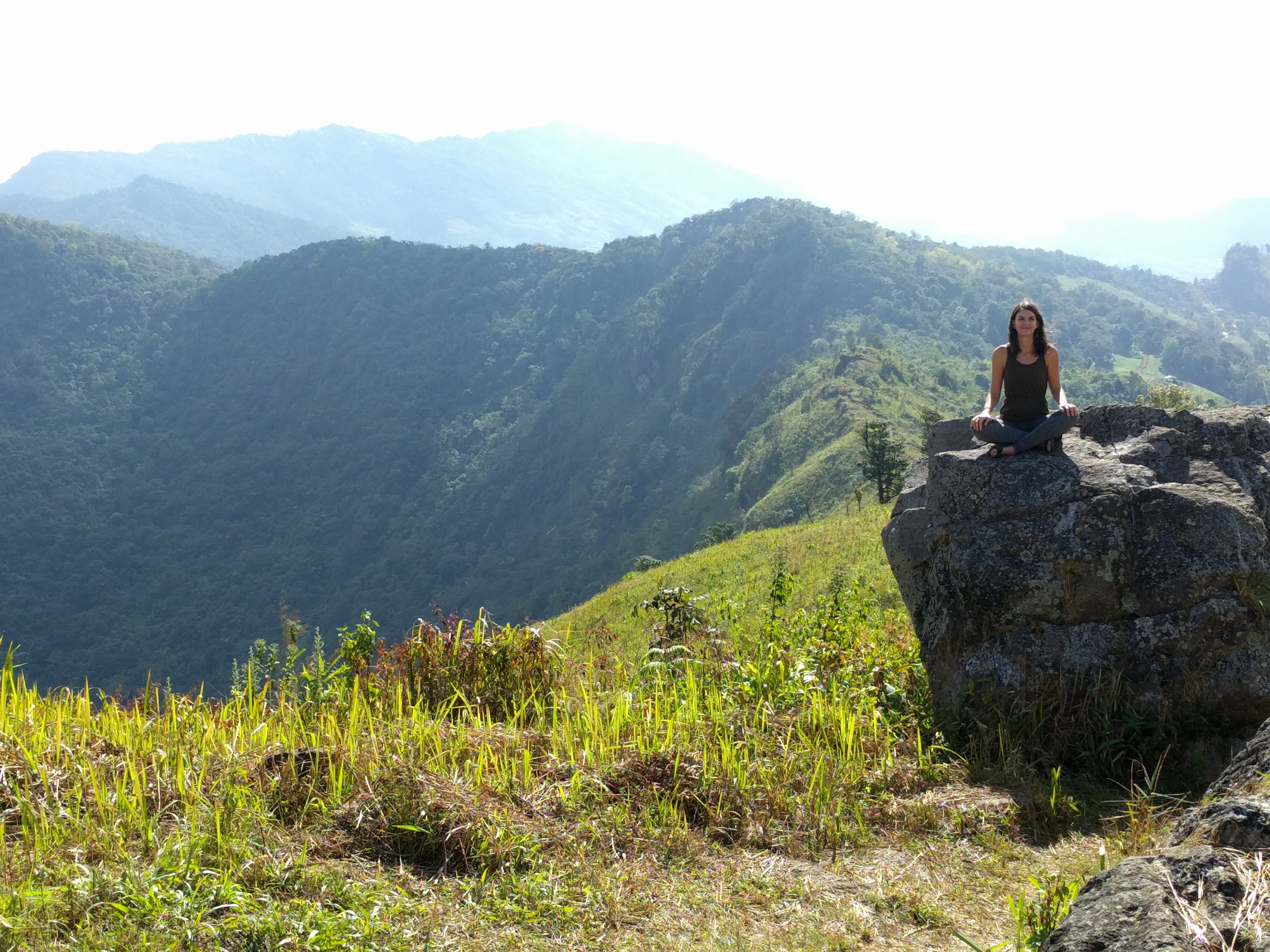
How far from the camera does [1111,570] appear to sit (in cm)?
561

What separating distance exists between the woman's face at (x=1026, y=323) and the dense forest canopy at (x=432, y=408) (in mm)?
79548

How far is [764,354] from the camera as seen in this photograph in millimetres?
162875

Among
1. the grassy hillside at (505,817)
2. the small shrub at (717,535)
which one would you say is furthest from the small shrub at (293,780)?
the small shrub at (717,535)

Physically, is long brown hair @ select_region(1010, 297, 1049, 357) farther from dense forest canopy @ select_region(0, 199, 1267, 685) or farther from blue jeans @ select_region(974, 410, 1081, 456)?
dense forest canopy @ select_region(0, 199, 1267, 685)

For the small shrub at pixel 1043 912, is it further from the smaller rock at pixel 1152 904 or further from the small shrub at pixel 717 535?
the small shrub at pixel 717 535

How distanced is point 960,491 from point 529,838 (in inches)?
151

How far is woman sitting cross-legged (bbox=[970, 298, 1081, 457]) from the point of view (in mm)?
6305

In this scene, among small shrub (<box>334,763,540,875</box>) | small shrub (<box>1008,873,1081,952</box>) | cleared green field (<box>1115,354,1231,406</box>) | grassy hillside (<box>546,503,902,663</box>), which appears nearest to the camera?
small shrub (<box>1008,873,1081,952</box>)

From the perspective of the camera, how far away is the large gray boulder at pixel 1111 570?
538 centimetres

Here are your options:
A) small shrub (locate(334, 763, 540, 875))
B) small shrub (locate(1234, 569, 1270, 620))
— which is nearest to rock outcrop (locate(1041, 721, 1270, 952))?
small shrub (locate(334, 763, 540, 875))

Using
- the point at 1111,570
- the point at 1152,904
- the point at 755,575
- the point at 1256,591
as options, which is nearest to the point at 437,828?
the point at 1152,904

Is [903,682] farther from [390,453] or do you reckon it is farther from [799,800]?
[390,453]

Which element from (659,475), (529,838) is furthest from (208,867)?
(659,475)

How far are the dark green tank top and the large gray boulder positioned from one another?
0.35 m
